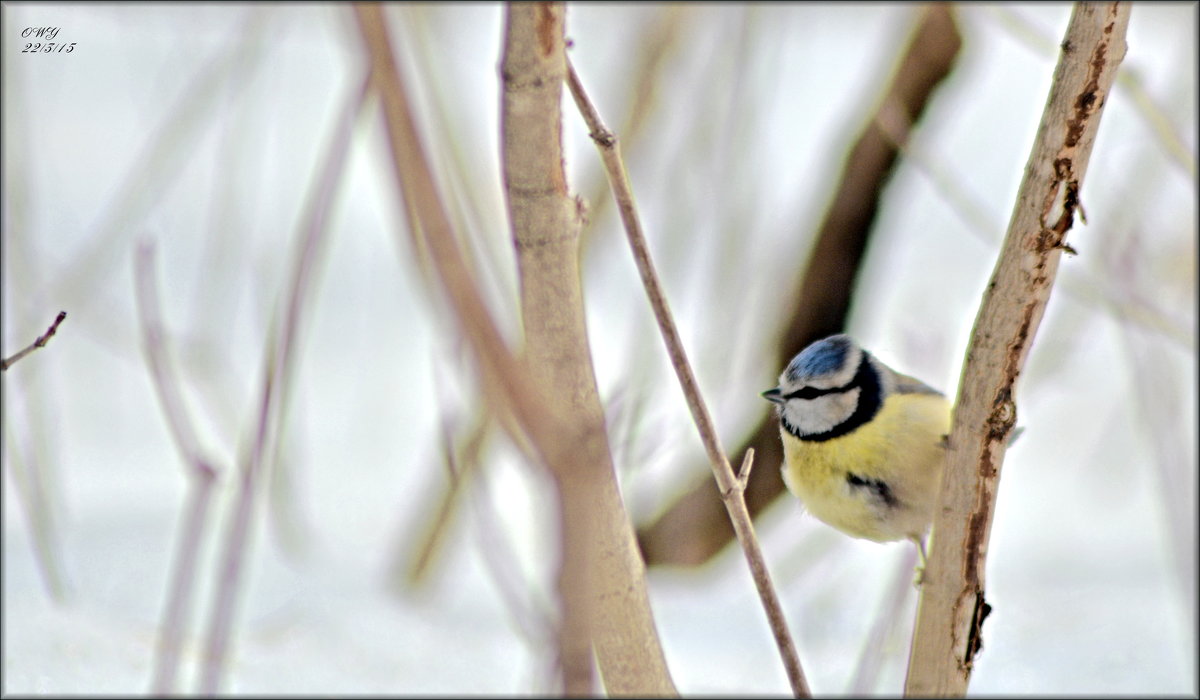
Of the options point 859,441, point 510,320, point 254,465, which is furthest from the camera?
point 510,320

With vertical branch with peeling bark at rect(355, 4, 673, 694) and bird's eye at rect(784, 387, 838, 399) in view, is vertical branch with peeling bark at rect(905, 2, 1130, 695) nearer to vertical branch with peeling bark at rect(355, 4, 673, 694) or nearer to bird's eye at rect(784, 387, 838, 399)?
vertical branch with peeling bark at rect(355, 4, 673, 694)

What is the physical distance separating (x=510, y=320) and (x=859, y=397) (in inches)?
34.6

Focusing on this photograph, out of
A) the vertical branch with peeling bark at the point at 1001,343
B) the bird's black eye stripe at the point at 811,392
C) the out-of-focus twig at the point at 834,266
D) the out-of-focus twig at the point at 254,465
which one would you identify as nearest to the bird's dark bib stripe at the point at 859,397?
the bird's black eye stripe at the point at 811,392

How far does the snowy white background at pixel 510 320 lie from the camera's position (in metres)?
1.71

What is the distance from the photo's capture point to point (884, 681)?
69.7 inches

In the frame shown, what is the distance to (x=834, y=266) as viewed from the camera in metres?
2.09

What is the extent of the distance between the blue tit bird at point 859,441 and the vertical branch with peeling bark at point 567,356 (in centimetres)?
35

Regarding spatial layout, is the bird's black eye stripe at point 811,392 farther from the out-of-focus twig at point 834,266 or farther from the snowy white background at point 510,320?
the out-of-focus twig at point 834,266

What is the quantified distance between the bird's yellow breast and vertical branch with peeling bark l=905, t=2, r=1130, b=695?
28 centimetres

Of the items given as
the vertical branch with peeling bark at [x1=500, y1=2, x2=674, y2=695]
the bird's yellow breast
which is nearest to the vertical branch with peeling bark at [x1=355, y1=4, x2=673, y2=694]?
the vertical branch with peeling bark at [x1=500, y1=2, x2=674, y2=695]

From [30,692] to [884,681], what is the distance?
1.25 m

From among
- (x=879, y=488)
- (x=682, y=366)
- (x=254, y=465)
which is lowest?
(x=879, y=488)

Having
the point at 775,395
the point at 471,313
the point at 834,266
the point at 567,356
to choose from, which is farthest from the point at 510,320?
the point at 471,313

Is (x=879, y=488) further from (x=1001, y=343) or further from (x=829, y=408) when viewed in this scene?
(x=1001, y=343)
